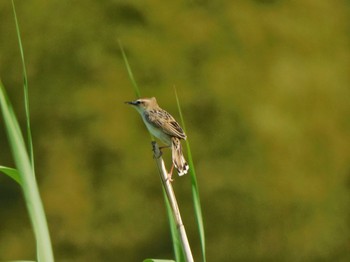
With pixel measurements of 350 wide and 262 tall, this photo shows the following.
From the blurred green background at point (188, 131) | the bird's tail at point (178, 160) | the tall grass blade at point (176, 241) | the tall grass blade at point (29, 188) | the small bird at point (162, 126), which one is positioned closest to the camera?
the tall grass blade at point (29, 188)

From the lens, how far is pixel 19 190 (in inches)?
129

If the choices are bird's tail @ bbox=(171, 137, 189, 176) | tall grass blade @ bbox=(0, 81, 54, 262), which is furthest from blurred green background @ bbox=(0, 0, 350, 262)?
tall grass blade @ bbox=(0, 81, 54, 262)

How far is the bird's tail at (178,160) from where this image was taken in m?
2.57

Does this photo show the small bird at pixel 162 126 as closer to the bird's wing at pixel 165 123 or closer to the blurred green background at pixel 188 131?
the bird's wing at pixel 165 123

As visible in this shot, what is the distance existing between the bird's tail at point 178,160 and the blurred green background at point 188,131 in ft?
1.82

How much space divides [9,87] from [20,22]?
0.21 m

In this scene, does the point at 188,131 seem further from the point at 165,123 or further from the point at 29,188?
the point at 29,188

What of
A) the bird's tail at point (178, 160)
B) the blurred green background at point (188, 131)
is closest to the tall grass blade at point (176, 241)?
the bird's tail at point (178, 160)

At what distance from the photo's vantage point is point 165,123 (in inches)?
110

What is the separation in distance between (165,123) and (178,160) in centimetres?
19

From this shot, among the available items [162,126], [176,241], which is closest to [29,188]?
[176,241]

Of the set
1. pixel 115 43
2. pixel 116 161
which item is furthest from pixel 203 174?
pixel 115 43

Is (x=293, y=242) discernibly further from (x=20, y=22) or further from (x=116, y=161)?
(x=20, y=22)

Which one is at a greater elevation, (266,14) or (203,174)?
(266,14)
